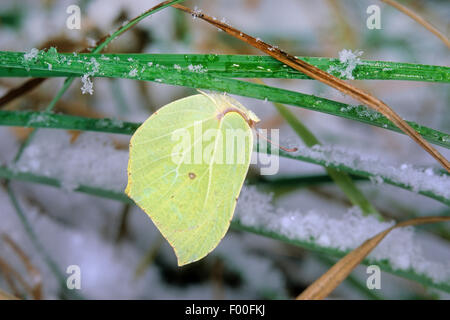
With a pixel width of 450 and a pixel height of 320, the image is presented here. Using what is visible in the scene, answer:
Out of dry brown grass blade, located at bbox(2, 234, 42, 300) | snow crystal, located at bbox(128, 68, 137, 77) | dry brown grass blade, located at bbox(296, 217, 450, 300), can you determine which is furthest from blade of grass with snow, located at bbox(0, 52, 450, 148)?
dry brown grass blade, located at bbox(2, 234, 42, 300)

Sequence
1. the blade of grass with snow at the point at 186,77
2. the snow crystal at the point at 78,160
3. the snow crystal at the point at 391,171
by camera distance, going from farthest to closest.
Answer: the snow crystal at the point at 78,160
the snow crystal at the point at 391,171
the blade of grass with snow at the point at 186,77

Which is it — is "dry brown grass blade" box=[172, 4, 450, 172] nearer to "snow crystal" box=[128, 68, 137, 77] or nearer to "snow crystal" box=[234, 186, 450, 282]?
"snow crystal" box=[128, 68, 137, 77]

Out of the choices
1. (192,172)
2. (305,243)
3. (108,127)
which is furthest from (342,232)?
(108,127)

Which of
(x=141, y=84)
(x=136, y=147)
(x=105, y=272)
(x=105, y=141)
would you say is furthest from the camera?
(x=141, y=84)

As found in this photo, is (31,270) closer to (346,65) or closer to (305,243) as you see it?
(305,243)

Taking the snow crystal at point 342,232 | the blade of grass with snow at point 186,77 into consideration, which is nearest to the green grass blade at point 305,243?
the snow crystal at point 342,232

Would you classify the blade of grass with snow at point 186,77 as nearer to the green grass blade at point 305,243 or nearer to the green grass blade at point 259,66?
the green grass blade at point 259,66
